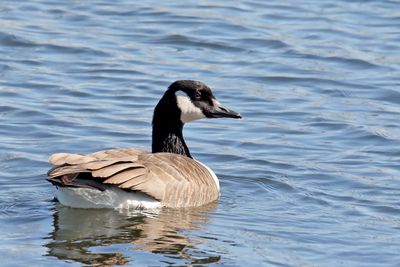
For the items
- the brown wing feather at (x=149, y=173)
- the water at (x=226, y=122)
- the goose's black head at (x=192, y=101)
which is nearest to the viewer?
the water at (x=226, y=122)

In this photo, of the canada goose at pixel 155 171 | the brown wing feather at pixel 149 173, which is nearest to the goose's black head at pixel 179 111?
the canada goose at pixel 155 171

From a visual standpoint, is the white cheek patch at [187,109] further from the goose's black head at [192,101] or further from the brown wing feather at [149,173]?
the brown wing feather at [149,173]

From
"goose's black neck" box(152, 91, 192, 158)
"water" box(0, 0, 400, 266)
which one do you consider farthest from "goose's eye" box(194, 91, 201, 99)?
"water" box(0, 0, 400, 266)

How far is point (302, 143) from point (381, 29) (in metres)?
6.20

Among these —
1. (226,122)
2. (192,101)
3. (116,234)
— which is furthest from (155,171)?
(226,122)

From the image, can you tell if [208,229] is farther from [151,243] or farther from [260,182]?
[260,182]

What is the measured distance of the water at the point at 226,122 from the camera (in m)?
11.2

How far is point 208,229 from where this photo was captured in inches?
460

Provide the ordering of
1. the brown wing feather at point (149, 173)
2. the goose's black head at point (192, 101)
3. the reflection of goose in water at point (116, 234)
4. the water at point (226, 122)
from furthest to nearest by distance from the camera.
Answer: the goose's black head at point (192, 101) → the brown wing feather at point (149, 173) → the water at point (226, 122) → the reflection of goose in water at point (116, 234)

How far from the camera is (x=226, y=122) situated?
54.3 feet

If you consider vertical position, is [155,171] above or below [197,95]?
below

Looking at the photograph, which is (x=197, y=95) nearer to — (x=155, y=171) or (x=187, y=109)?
(x=187, y=109)

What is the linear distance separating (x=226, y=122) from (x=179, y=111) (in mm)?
3357

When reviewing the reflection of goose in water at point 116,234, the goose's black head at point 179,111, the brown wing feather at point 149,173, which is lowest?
the reflection of goose in water at point 116,234
